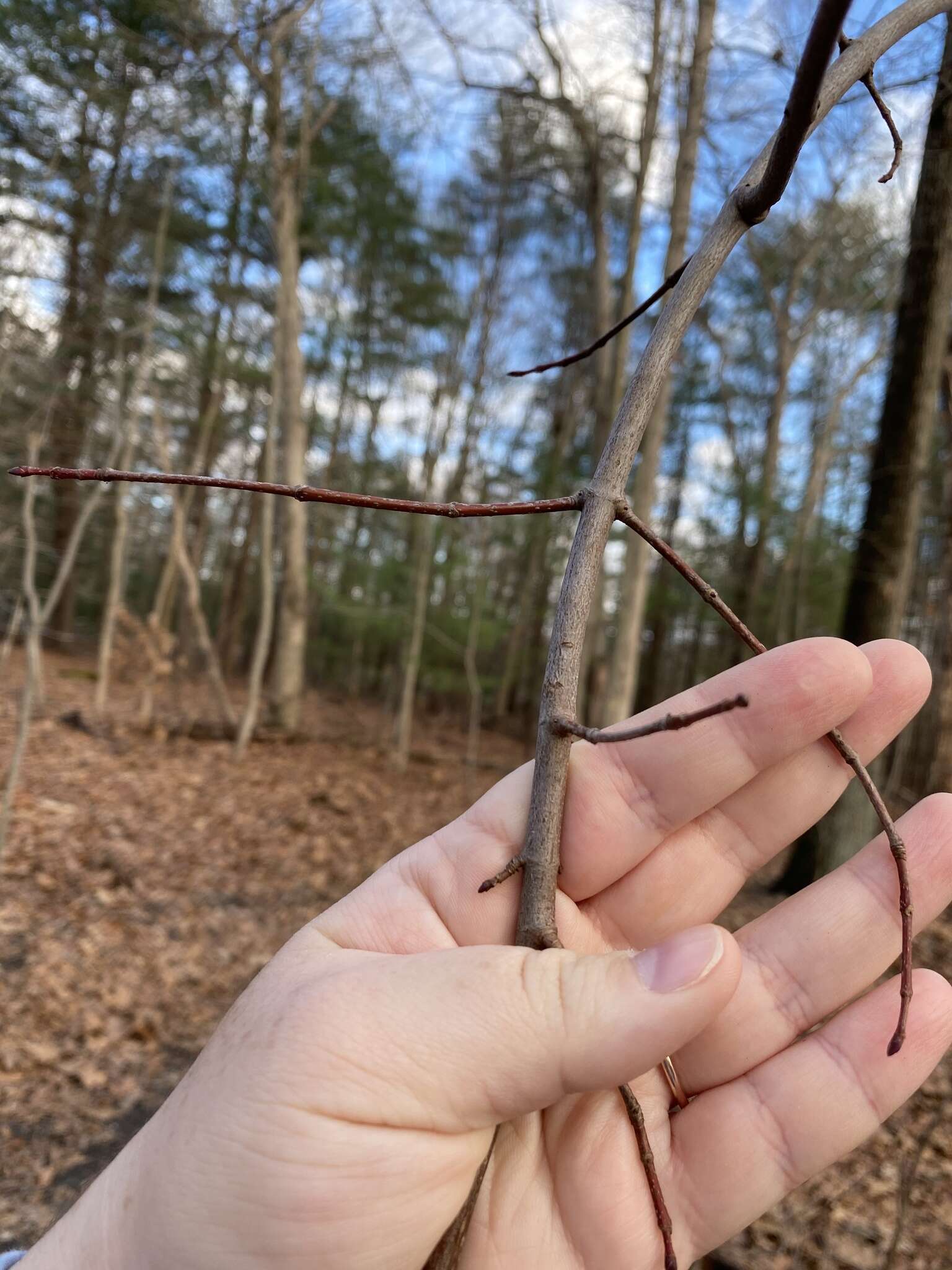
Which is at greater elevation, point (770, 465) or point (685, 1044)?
point (770, 465)

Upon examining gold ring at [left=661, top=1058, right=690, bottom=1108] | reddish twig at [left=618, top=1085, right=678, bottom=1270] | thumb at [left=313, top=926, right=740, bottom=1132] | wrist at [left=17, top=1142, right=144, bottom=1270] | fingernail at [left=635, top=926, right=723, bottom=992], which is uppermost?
fingernail at [left=635, top=926, right=723, bottom=992]

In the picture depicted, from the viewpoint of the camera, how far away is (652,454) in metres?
6.61

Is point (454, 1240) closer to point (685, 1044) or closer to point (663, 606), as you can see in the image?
point (685, 1044)

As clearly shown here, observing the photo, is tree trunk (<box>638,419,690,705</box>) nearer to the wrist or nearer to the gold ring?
the gold ring

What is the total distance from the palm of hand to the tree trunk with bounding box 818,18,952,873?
4.11 metres

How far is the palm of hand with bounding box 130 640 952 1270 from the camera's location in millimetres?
1172

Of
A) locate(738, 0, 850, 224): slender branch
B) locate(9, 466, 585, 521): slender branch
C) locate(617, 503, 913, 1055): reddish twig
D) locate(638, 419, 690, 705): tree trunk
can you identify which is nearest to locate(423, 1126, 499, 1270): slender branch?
locate(617, 503, 913, 1055): reddish twig

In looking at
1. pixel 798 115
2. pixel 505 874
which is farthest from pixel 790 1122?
pixel 798 115

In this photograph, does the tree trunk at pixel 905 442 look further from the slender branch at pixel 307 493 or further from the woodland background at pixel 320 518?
the slender branch at pixel 307 493

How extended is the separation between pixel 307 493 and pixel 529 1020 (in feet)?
2.90

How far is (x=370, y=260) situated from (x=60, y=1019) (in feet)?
49.6

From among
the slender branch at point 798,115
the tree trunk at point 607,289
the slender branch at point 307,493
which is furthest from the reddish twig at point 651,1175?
the tree trunk at point 607,289

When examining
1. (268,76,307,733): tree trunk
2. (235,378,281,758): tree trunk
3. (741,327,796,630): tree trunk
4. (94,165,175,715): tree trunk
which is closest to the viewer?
(94,165,175,715): tree trunk

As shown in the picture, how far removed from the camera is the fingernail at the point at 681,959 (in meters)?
1.11
